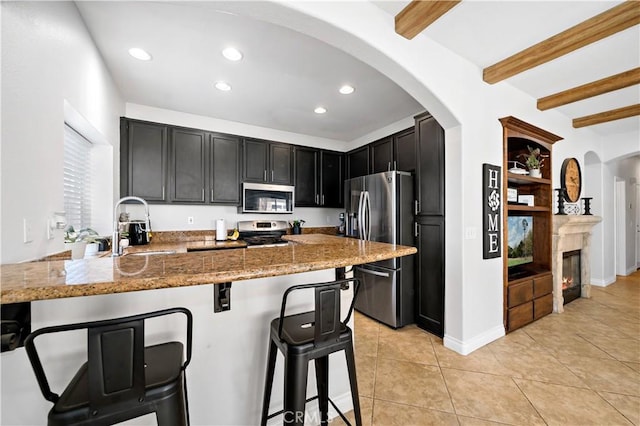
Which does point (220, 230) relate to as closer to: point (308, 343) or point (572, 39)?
point (308, 343)

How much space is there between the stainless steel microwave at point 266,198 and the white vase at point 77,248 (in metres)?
1.92

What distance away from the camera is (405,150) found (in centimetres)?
327

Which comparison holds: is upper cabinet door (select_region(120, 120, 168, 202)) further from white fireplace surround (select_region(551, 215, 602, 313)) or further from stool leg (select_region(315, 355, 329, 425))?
white fireplace surround (select_region(551, 215, 602, 313))

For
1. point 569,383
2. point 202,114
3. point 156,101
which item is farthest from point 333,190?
point 569,383

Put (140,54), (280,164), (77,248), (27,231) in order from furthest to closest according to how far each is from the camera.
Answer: (280,164), (140,54), (77,248), (27,231)

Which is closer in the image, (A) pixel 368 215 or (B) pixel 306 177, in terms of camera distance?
(A) pixel 368 215

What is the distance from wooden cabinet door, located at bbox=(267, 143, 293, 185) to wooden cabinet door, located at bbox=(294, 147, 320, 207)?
4.6 inches

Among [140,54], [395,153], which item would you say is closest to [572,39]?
[395,153]

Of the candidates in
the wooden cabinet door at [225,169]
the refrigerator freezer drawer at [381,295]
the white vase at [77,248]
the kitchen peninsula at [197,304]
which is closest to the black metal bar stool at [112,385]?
the kitchen peninsula at [197,304]

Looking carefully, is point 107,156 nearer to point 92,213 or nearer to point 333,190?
point 92,213

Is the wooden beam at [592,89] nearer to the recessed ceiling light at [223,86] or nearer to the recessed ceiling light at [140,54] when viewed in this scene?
the recessed ceiling light at [223,86]

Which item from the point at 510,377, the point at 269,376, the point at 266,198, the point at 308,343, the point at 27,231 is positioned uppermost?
the point at 266,198

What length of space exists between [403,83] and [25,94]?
2349 millimetres

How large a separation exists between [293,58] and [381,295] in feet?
8.88
